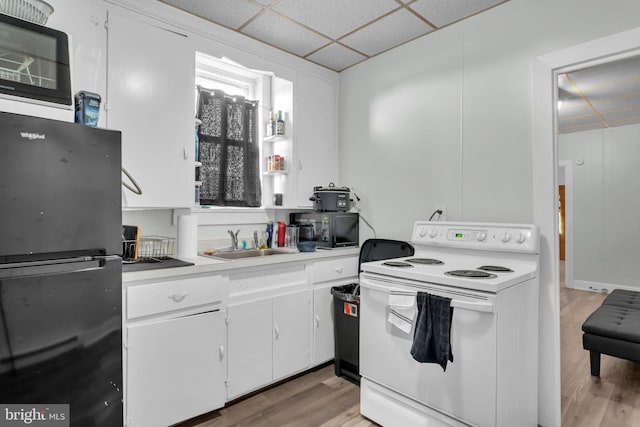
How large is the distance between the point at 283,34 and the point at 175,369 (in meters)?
2.34

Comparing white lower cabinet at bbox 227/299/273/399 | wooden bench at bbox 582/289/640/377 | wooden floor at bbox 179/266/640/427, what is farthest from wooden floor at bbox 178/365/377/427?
wooden bench at bbox 582/289/640/377

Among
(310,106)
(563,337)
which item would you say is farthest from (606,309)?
(310,106)

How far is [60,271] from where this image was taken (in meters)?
1.26

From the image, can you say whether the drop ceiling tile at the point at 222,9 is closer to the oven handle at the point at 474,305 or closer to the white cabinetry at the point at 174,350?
the white cabinetry at the point at 174,350

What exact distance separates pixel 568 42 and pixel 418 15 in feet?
2.98

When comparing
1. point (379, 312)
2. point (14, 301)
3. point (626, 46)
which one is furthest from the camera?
point (379, 312)

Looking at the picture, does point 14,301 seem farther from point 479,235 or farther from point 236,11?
point 479,235

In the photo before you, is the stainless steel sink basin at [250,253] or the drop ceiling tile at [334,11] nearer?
the drop ceiling tile at [334,11]

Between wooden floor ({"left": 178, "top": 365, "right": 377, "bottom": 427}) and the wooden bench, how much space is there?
1675mm

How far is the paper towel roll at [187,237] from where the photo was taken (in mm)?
2252

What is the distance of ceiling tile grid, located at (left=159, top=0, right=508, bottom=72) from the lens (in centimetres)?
219

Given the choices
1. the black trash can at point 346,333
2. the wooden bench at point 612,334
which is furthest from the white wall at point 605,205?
the black trash can at point 346,333

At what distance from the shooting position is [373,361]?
6.43 feet

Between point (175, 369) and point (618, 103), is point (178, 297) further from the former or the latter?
point (618, 103)
